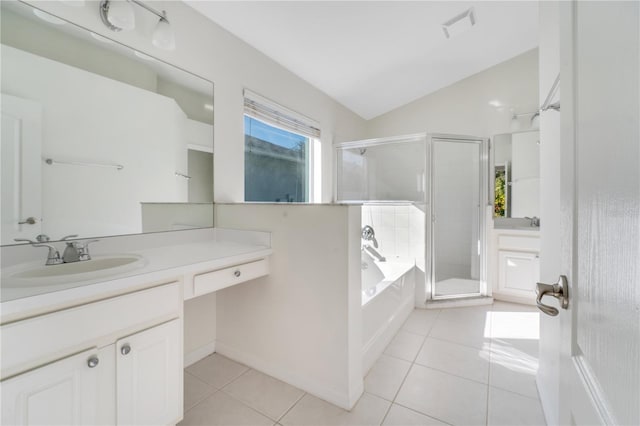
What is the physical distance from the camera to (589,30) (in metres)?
0.46

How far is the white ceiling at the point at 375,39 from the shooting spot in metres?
1.98

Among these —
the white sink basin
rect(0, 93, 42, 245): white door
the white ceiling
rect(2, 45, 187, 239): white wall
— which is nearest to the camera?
the white sink basin

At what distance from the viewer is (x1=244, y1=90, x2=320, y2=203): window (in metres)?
2.34

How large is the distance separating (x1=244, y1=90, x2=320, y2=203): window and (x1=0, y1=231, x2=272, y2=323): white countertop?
0.83 meters

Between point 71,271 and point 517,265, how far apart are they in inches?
144

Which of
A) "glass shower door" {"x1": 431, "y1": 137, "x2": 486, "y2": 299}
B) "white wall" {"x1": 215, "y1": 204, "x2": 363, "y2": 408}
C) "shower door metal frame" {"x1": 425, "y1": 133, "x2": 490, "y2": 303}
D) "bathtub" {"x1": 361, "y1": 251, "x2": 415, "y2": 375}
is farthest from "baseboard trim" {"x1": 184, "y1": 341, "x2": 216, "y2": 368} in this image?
"glass shower door" {"x1": 431, "y1": 137, "x2": 486, "y2": 299}

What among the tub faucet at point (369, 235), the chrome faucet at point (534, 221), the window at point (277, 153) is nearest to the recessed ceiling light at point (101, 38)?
the window at point (277, 153)

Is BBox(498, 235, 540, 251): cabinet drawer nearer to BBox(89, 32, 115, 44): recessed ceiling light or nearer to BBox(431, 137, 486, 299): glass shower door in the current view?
BBox(431, 137, 486, 299): glass shower door

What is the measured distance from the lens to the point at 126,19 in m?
1.36

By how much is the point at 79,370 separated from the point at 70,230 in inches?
28.6

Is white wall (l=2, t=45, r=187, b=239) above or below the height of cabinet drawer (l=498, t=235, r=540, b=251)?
above

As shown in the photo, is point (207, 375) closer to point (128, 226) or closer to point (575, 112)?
point (128, 226)

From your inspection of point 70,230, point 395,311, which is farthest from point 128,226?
point 395,311

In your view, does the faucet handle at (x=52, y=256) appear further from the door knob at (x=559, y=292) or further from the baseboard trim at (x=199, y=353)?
the door knob at (x=559, y=292)
